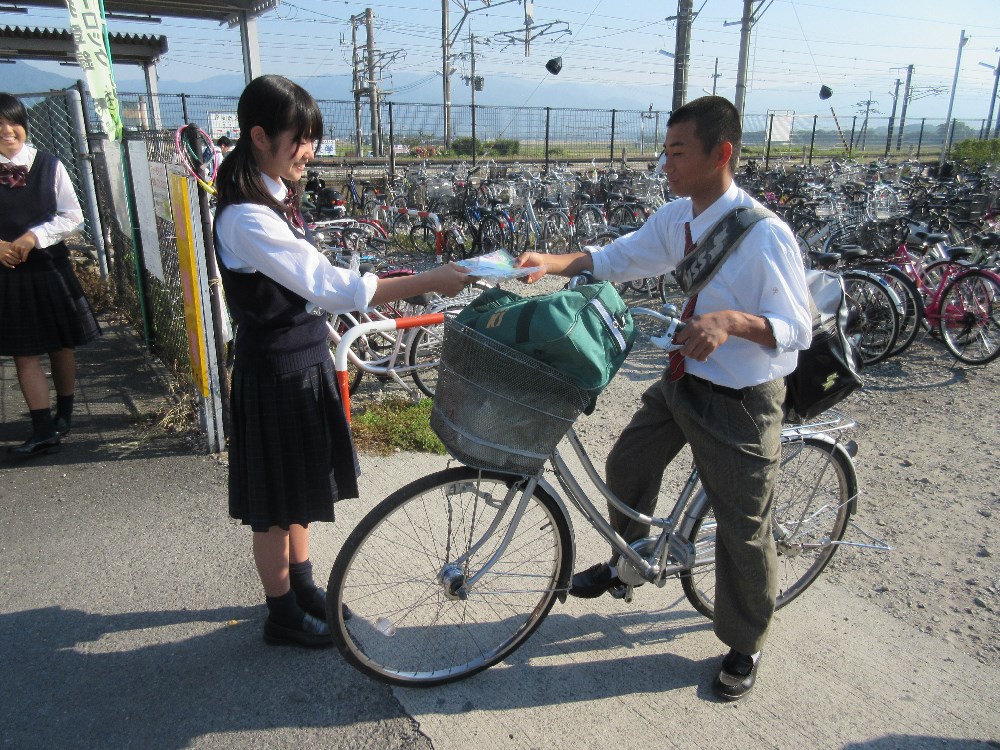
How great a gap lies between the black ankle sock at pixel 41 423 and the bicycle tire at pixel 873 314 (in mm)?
5953

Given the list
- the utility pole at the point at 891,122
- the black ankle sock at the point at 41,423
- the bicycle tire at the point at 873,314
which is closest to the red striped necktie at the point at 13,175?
the black ankle sock at the point at 41,423

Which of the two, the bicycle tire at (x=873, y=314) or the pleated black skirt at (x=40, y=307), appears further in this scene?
the bicycle tire at (x=873, y=314)

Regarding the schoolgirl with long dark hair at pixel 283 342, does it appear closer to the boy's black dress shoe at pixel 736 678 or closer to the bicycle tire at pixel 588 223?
the boy's black dress shoe at pixel 736 678

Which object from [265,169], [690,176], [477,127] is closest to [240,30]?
[265,169]

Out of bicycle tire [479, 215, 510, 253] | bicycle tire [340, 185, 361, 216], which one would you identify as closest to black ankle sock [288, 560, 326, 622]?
bicycle tire [479, 215, 510, 253]

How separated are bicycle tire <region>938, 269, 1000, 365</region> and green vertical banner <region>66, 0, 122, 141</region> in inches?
269

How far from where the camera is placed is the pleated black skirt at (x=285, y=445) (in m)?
2.15

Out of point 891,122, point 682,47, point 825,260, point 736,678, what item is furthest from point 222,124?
point 891,122

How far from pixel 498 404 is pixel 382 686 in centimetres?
118

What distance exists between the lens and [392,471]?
387 cm

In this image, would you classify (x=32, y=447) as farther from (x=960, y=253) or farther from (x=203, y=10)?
(x=960, y=253)

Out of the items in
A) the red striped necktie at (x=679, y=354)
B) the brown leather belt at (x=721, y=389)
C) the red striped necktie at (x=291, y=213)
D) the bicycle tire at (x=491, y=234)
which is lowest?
the bicycle tire at (x=491, y=234)

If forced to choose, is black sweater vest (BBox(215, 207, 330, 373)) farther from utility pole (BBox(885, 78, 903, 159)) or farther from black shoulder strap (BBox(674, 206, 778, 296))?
utility pole (BBox(885, 78, 903, 159))

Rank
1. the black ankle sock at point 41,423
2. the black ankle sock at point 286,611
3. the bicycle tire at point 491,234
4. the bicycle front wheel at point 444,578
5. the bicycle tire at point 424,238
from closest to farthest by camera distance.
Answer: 1. the bicycle front wheel at point 444,578
2. the black ankle sock at point 286,611
3. the black ankle sock at point 41,423
4. the bicycle tire at point 491,234
5. the bicycle tire at point 424,238
